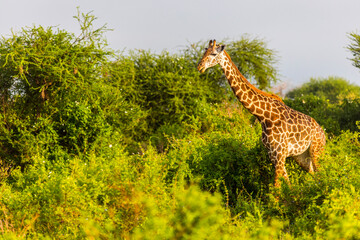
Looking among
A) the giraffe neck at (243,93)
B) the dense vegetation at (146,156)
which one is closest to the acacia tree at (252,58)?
the dense vegetation at (146,156)

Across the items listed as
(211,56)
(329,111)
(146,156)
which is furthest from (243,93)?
(329,111)

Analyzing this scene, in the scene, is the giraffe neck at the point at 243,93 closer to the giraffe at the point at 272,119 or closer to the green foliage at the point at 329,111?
the giraffe at the point at 272,119

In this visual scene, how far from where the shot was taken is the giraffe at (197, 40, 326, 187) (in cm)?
790

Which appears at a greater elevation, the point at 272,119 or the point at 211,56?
the point at 211,56

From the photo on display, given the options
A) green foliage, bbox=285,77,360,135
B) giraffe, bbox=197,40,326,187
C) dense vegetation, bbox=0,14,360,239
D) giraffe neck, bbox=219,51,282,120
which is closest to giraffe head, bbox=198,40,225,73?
giraffe, bbox=197,40,326,187

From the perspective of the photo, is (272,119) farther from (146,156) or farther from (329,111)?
(329,111)

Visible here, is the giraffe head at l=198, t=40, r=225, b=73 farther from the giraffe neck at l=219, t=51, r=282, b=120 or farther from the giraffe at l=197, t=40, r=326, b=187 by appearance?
the giraffe neck at l=219, t=51, r=282, b=120

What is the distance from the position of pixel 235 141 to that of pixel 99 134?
4.34 m

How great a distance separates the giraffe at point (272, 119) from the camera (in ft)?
25.9

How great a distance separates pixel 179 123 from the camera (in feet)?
55.7

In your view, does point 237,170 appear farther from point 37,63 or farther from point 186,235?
point 37,63

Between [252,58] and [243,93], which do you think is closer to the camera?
[243,93]

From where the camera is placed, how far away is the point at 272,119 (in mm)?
8000

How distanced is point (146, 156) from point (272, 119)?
2799mm
